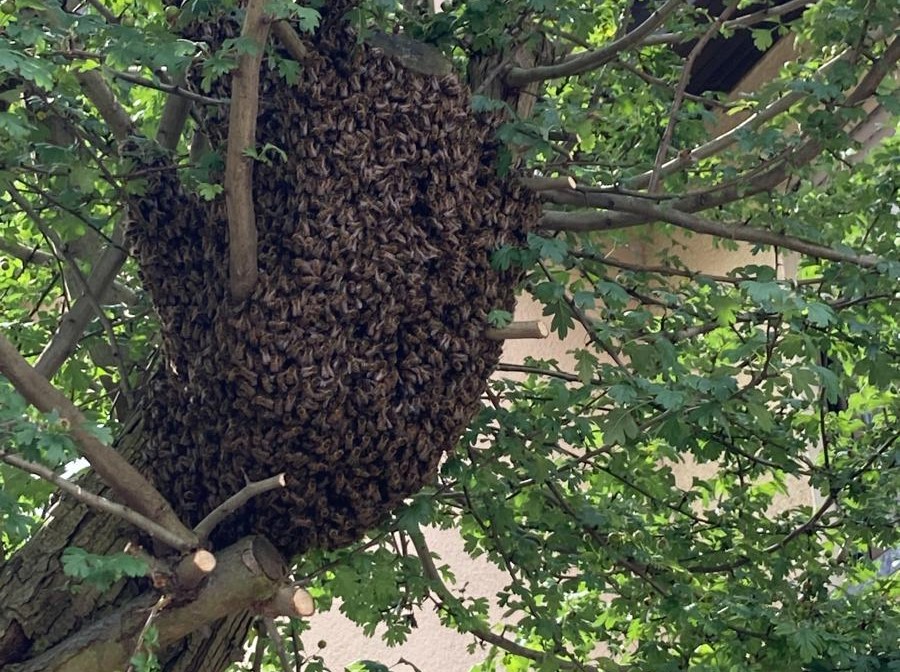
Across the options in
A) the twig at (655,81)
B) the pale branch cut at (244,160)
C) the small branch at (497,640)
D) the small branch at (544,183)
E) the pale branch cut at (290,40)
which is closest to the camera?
the pale branch cut at (244,160)

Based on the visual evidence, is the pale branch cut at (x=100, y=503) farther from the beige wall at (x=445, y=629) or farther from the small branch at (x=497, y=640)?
the beige wall at (x=445, y=629)

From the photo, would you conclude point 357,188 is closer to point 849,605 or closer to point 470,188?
point 470,188

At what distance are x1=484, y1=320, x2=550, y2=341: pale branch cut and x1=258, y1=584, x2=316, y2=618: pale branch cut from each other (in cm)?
95

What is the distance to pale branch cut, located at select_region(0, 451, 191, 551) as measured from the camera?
119 inches

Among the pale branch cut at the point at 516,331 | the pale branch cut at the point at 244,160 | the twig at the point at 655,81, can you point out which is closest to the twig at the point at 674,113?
the twig at the point at 655,81

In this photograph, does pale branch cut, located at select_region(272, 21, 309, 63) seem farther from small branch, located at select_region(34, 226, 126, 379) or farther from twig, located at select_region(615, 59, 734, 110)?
twig, located at select_region(615, 59, 734, 110)

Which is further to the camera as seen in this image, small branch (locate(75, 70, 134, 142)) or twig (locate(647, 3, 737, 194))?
twig (locate(647, 3, 737, 194))

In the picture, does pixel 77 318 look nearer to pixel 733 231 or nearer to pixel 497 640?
pixel 497 640

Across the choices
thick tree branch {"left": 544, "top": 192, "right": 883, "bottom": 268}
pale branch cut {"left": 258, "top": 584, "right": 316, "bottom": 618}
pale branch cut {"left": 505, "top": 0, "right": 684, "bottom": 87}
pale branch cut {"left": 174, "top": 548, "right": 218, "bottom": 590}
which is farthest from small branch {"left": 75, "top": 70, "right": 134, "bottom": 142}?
thick tree branch {"left": 544, "top": 192, "right": 883, "bottom": 268}

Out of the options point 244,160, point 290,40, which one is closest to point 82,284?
point 244,160

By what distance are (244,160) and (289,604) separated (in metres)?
1.24

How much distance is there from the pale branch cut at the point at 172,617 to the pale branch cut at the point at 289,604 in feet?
0.09

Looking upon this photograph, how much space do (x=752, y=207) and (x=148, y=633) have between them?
3.12m

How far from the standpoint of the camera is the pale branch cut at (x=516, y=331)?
3789 millimetres
